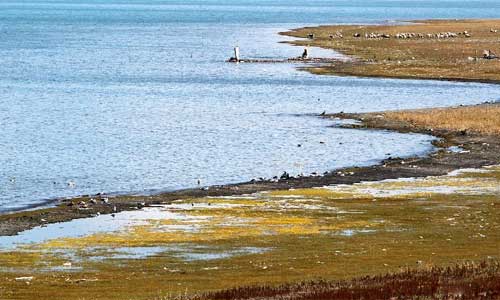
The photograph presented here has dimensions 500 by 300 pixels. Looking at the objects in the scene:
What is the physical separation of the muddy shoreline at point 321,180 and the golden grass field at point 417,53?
3564 cm

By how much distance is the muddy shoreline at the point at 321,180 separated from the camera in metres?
38.3

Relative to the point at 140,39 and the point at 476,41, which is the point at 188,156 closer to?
the point at 476,41

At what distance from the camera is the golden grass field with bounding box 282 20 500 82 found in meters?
96.4

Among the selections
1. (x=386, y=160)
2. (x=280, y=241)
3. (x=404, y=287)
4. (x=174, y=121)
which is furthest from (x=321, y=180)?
(x=174, y=121)

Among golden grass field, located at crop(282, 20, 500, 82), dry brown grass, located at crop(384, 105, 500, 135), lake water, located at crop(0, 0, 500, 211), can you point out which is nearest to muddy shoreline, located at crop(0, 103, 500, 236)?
dry brown grass, located at crop(384, 105, 500, 135)

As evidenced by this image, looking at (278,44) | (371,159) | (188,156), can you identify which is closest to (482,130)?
(371,159)

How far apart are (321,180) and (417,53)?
7086 cm

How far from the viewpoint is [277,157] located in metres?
54.0

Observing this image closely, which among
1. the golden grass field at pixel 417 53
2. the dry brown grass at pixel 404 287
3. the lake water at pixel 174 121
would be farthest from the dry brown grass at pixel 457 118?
the dry brown grass at pixel 404 287

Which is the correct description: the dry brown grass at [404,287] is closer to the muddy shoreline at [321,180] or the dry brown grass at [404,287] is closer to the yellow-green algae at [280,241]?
the yellow-green algae at [280,241]

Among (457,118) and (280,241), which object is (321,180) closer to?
(280,241)

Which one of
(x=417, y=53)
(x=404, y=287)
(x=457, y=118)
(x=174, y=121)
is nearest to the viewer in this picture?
(x=404, y=287)

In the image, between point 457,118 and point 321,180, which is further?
point 457,118

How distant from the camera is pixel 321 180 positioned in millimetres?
45844
